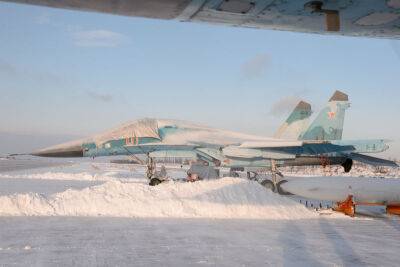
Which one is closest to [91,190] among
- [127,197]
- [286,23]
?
[127,197]

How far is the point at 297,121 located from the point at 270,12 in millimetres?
21557

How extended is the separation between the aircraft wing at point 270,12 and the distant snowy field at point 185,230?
12.3 ft

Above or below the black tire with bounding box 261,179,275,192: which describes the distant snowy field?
above

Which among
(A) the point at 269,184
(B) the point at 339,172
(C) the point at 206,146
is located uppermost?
A: (C) the point at 206,146

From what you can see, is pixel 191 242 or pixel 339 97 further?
pixel 339 97

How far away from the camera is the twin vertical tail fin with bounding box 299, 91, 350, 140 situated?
24.3 meters

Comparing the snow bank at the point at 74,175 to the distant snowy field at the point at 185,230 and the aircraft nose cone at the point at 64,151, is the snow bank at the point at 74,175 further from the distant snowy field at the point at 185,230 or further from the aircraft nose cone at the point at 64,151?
the distant snowy field at the point at 185,230

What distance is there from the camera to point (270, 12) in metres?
4.24

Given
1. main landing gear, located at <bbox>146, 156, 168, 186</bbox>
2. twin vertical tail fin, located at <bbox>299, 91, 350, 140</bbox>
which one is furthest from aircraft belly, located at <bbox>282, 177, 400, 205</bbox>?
twin vertical tail fin, located at <bbox>299, 91, 350, 140</bbox>

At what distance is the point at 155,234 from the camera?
8680mm

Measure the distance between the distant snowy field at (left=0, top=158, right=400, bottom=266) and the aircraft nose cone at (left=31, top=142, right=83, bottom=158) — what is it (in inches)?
202

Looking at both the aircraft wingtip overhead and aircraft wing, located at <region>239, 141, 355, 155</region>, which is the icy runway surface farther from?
the aircraft wingtip overhead

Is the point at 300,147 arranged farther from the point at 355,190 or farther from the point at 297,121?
the point at 355,190

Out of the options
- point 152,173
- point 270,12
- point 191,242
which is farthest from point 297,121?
point 270,12
